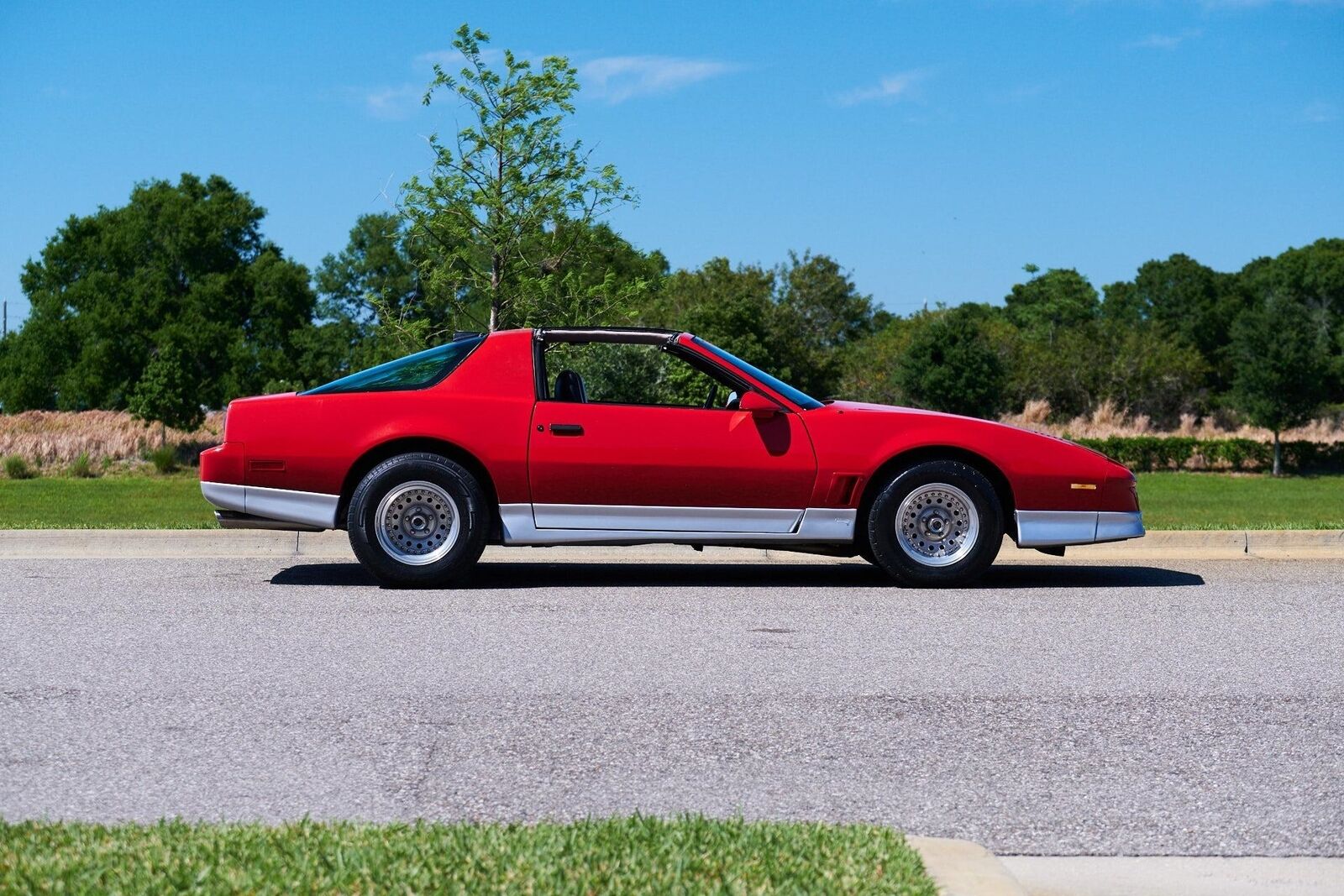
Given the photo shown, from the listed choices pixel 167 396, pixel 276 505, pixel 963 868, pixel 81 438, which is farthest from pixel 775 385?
pixel 167 396

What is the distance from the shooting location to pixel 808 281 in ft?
222

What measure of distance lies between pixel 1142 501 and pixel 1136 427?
980 inches

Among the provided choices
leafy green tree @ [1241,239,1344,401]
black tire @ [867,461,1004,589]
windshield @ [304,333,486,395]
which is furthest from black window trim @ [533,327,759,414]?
leafy green tree @ [1241,239,1344,401]

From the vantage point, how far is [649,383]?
32.6 ft

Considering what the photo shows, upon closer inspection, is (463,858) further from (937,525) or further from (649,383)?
(649,383)

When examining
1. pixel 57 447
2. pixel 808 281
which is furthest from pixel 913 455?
pixel 808 281

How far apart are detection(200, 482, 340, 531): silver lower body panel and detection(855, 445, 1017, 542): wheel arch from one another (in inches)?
131

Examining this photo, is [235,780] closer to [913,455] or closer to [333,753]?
[333,753]

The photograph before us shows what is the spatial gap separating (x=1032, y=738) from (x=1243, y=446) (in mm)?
47272

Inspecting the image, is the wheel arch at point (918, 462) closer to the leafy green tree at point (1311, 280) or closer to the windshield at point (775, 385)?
the windshield at point (775, 385)

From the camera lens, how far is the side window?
9.16 metres

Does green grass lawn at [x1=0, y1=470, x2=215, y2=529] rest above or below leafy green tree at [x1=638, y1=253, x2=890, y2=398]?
below

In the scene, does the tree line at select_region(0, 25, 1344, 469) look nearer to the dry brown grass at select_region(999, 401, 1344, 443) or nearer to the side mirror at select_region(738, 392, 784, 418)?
the dry brown grass at select_region(999, 401, 1344, 443)

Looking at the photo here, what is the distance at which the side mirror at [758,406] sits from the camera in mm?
8914
